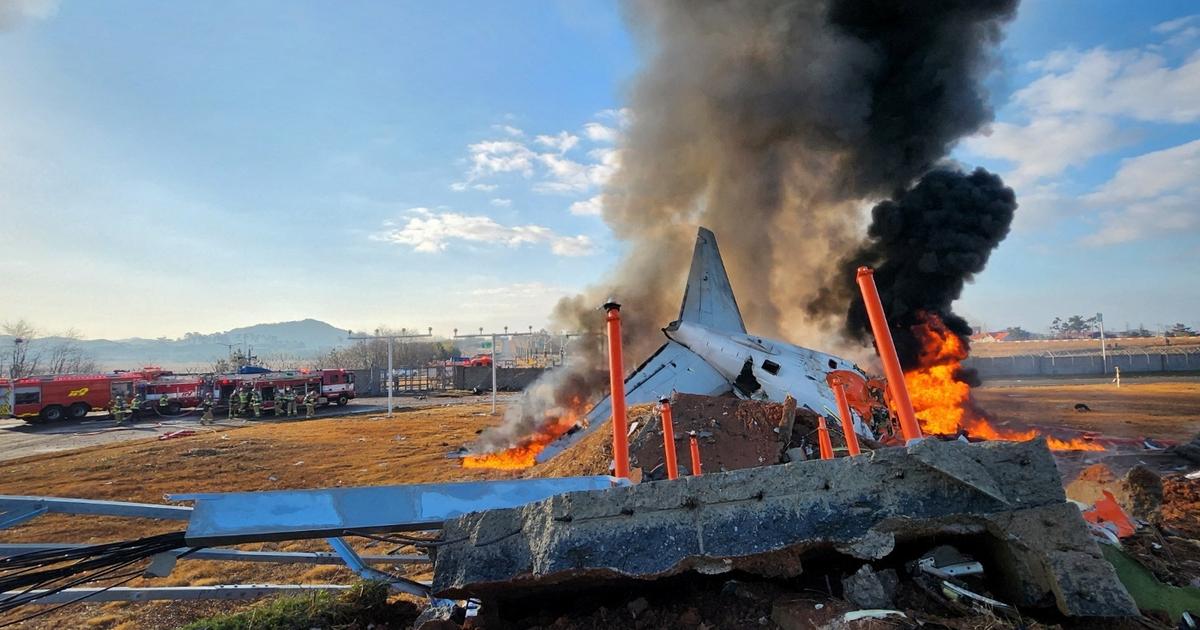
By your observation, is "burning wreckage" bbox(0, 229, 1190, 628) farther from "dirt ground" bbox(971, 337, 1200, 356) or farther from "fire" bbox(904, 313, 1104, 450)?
"dirt ground" bbox(971, 337, 1200, 356)

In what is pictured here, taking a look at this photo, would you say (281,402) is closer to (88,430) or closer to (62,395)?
(88,430)

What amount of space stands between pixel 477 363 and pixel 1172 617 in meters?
49.5

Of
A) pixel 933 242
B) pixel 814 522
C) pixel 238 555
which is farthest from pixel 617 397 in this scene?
pixel 933 242

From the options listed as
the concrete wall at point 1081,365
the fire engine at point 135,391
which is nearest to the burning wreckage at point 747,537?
the fire engine at point 135,391

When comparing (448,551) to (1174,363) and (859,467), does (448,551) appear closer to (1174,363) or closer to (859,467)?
(859,467)

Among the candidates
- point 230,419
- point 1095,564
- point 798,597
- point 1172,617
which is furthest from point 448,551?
point 230,419

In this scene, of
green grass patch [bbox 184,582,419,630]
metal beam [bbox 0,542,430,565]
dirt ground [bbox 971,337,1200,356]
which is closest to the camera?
metal beam [bbox 0,542,430,565]

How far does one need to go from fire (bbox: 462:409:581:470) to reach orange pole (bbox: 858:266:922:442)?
376 inches

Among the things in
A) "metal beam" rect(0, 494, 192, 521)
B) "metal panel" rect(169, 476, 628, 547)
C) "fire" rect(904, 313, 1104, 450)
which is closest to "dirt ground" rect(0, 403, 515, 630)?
"metal panel" rect(169, 476, 628, 547)

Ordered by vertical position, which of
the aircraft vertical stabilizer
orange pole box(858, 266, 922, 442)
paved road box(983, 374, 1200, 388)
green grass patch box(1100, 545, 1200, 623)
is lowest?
paved road box(983, 374, 1200, 388)

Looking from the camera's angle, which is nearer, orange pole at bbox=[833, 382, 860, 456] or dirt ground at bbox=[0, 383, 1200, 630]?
orange pole at bbox=[833, 382, 860, 456]

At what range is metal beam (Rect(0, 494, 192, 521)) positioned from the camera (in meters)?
2.91

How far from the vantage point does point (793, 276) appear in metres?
21.0

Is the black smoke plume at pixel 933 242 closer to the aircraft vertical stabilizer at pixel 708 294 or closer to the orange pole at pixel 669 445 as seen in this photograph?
the aircraft vertical stabilizer at pixel 708 294
